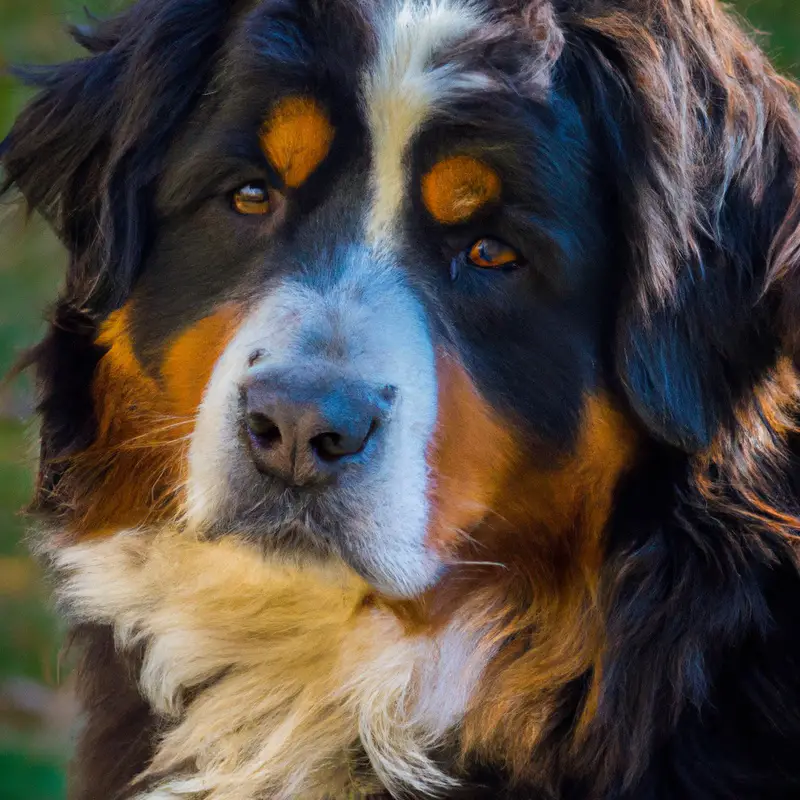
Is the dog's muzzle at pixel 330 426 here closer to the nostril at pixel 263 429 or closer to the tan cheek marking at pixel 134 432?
the nostril at pixel 263 429

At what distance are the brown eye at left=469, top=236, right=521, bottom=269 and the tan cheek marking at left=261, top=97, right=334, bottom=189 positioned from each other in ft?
1.26

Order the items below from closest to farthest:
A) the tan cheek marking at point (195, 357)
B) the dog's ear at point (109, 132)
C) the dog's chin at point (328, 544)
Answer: the dog's chin at point (328, 544), the tan cheek marking at point (195, 357), the dog's ear at point (109, 132)

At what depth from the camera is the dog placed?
2562 millimetres

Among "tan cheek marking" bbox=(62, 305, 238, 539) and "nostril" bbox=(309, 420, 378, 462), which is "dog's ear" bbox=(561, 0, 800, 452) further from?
"tan cheek marking" bbox=(62, 305, 238, 539)

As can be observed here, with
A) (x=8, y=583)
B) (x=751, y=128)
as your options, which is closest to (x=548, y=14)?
(x=751, y=128)

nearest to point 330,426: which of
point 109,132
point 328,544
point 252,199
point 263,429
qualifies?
point 263,429

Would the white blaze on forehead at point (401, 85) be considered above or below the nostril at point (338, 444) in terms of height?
above

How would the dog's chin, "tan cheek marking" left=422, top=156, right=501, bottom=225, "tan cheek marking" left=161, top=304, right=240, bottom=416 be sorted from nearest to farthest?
the dog's chin < "tan cheek marking" left=422, top=156, right=501, bottom=225 < "tan cheek marking" left=161, top=304, right=240, bottom=416

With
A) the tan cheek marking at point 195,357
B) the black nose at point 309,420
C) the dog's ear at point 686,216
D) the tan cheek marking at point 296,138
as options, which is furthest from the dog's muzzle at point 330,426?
the dog's ear at point 686,216

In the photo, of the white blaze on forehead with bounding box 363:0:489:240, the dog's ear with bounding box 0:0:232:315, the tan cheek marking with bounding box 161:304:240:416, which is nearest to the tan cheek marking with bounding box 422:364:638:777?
the white blaze on forehead with bounding box 363:0:489:240

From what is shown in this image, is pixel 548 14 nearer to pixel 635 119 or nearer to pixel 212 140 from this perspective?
pixel 635 119

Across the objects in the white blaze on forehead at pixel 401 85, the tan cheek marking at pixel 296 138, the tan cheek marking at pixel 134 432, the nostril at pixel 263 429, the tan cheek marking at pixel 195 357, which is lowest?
the tan cheek marking at pixel 134 432

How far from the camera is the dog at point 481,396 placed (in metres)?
2.56

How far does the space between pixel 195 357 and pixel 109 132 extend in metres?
0.62
